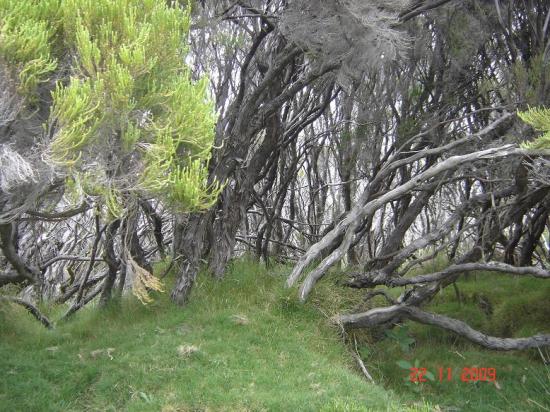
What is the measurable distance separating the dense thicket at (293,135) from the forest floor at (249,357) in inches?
14.4

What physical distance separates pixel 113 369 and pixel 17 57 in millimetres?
3254

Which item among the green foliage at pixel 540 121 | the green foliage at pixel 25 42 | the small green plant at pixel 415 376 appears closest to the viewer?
the green foliage at pixel 25 42

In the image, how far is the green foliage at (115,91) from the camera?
4.17 m

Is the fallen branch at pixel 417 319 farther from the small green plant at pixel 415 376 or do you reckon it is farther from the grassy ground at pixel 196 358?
the small green plant at pixel 415 376

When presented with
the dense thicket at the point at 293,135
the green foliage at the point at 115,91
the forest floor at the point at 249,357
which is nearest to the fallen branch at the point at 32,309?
the forest floor at the point at 249,357

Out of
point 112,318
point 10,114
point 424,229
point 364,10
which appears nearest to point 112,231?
point 112,318

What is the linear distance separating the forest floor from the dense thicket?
1.20 ft

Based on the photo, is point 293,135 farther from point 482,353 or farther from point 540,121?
point 540,121

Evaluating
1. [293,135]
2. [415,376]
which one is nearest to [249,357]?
[415,376]

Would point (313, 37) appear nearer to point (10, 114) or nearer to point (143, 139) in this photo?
point (143, 139)

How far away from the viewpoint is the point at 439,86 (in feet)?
29.8

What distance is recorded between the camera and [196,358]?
5.90 metres

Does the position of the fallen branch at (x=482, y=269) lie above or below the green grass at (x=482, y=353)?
above
